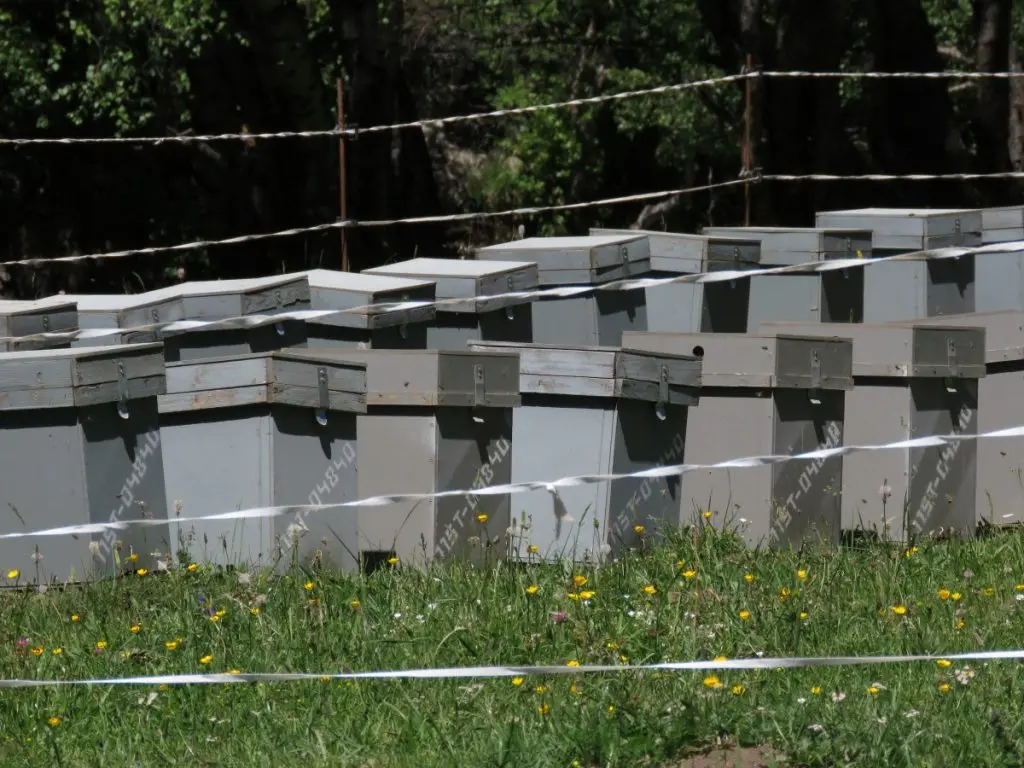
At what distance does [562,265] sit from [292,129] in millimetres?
11069

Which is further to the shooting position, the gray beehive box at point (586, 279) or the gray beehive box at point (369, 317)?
the gray beehive box at point (586, 279)

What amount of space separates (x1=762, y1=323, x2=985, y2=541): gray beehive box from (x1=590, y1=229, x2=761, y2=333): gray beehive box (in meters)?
2.06

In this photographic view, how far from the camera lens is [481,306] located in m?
8.43

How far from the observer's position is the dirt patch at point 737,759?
4109 mm

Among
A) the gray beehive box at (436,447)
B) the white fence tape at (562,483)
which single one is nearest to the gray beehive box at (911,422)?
the white fence tape at (562,483)

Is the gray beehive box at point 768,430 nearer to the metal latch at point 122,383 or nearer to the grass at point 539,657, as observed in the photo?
the grass at point 539,657

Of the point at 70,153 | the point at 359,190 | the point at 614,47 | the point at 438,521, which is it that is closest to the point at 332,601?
the point at 438,521

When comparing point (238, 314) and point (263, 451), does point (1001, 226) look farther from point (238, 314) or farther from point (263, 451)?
point (263, 451)

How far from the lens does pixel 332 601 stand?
5.76 meters

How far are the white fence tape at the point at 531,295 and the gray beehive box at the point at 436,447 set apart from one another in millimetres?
1367

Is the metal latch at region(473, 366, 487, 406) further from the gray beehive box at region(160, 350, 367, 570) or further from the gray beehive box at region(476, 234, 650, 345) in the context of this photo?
the gray beehive box at region(476, 234, 650, 345)

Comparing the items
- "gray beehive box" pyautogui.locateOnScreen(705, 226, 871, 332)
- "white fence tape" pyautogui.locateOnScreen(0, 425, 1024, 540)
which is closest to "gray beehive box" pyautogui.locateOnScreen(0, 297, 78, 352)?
"white fence tape" pyautogui.locateOnScreen(0, 425, 1024, 540)

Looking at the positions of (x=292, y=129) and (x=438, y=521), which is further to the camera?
(x=292, y=129)

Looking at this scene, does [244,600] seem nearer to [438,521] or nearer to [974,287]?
[438,521]
